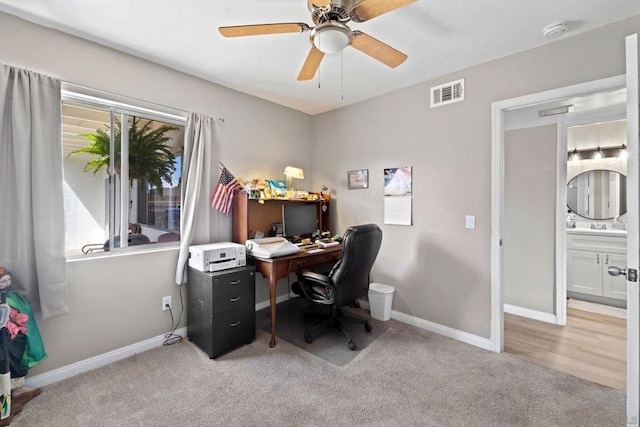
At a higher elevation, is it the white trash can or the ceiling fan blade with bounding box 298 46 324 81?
the ceiling fan blade with bounding box 298 46 324 81

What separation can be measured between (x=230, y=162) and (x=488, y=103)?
2572 mm

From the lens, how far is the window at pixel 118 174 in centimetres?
215

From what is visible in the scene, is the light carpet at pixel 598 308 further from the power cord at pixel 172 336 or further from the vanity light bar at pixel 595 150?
the power cord at pixel 172 336

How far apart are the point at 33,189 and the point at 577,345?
452 cm

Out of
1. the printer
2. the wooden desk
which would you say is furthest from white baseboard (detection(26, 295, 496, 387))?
the wooden desk

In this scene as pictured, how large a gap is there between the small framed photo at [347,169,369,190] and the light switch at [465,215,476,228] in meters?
1.18

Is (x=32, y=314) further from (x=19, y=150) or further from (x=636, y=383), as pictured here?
(x=636, y=383)

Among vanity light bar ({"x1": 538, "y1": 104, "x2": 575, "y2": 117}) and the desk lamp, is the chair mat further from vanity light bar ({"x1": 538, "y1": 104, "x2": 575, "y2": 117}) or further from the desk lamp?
vanity light bar ({"x1": 538, "y1": 104, "x2": 575, "y2": 117})

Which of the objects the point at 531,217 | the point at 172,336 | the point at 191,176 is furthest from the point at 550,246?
the point at 172,336

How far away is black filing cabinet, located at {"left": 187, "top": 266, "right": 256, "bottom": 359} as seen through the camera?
2.27 m

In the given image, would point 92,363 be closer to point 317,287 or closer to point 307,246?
point 317,287

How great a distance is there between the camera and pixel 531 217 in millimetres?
3172

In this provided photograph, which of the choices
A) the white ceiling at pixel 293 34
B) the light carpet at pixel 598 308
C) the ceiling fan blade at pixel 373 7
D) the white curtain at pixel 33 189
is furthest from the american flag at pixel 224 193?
the light carpet at pixel 598 308

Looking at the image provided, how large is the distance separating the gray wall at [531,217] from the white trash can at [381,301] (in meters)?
1.57
